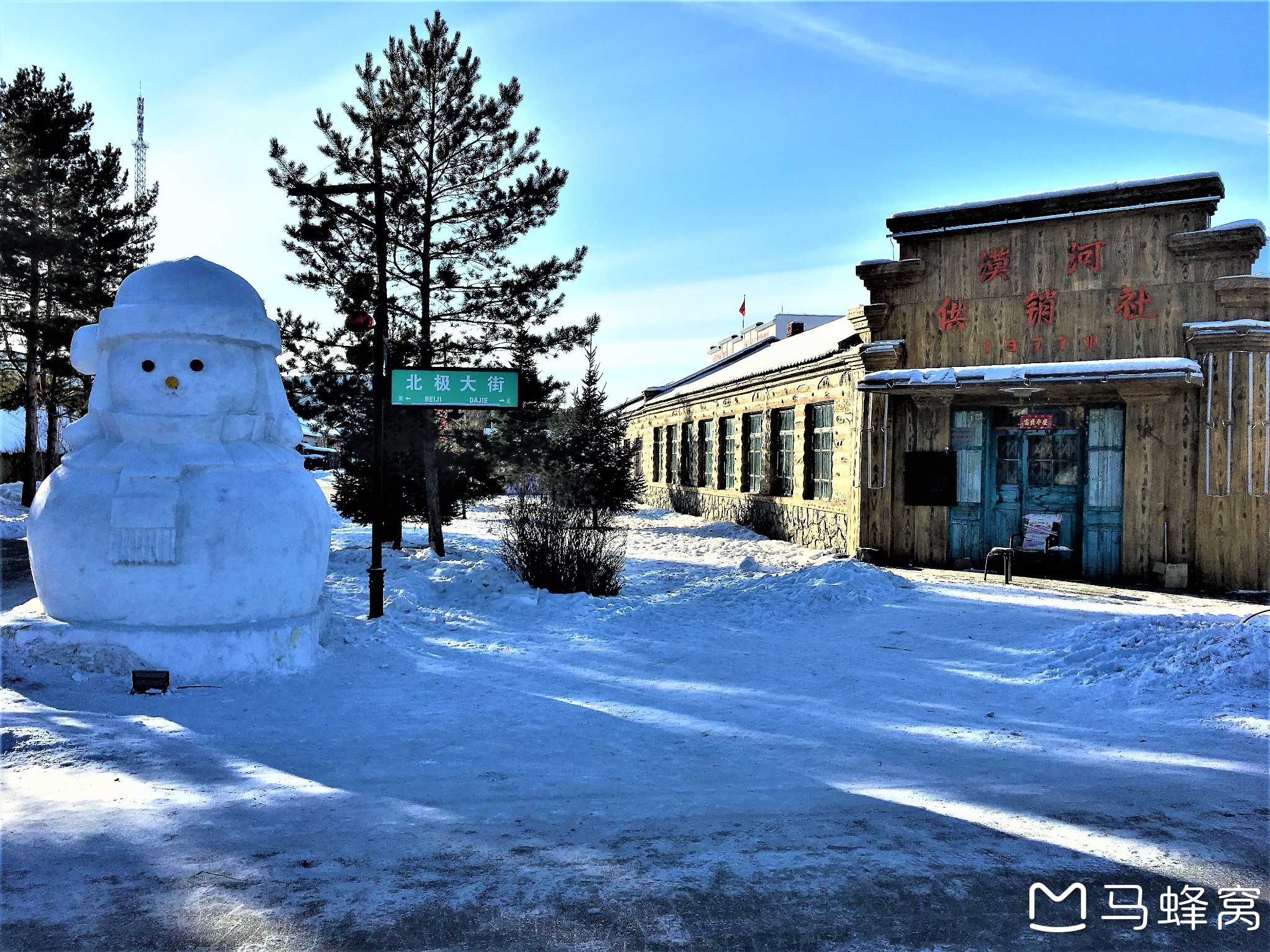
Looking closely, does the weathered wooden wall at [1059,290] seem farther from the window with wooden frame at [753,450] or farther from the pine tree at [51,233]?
the pine tree at [51,233]

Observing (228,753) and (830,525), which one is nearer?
(228,753)

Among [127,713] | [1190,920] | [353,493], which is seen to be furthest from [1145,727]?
[353,493]

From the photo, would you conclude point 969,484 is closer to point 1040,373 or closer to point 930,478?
point 930,478

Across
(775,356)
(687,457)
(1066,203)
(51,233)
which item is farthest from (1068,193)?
(51,233)

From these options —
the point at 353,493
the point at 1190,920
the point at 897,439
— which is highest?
the point at 897,439

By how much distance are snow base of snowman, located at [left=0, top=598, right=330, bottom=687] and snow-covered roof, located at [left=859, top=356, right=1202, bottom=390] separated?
9.77m

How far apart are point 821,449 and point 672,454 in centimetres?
1220

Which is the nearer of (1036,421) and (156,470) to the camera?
(156,470)

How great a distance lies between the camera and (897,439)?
1332 centimetres

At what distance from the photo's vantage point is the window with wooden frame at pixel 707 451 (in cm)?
2297

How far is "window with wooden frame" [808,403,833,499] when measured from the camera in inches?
611

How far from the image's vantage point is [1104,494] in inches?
478

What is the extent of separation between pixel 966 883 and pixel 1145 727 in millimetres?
3099

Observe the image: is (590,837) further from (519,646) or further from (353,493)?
(353,493)
